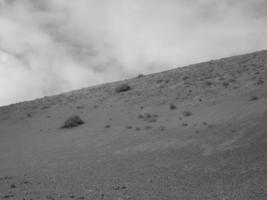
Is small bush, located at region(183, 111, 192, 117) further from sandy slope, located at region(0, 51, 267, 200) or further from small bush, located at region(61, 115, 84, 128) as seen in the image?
small bush, located at region(61, 115, 84, 128)

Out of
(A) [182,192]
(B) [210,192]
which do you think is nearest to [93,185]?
(A) [182,192]

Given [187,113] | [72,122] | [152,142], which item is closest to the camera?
[152,142]

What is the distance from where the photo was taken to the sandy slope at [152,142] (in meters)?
13.2

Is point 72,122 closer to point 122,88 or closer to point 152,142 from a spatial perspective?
point 152,142

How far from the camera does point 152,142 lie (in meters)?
22.5

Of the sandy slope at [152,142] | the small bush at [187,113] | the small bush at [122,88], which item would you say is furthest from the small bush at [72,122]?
the small bush at [122,88]

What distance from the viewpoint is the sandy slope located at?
13.2m

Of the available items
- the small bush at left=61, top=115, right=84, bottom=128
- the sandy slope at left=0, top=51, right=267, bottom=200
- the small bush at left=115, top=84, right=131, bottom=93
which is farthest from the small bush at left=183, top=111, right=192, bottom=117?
the small bush at left=115, top=84, right=131, bottom=93

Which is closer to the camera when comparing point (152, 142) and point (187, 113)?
point (152, 142)

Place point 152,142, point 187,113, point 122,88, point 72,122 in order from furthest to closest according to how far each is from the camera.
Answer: point 122,88 < point 72,122 < point 187,113 < point 152,142

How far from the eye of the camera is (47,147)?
26.7 metres

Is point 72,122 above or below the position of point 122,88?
below

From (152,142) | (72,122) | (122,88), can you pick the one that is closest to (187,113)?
(152,142)

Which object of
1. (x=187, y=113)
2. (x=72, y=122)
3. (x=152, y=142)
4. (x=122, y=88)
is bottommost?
(x=152, y=142)
